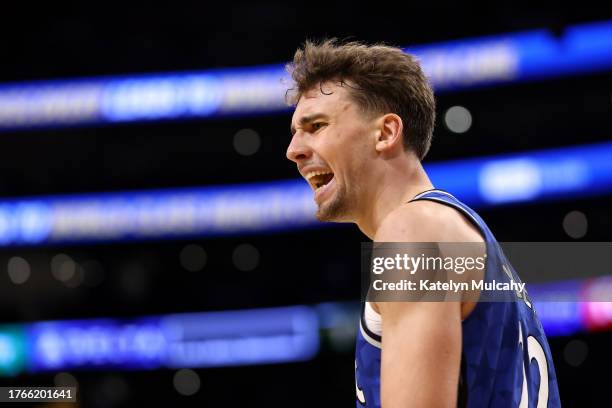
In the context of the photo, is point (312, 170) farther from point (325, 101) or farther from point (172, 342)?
point (172, 342)

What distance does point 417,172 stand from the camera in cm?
258

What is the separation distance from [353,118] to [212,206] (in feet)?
44.5

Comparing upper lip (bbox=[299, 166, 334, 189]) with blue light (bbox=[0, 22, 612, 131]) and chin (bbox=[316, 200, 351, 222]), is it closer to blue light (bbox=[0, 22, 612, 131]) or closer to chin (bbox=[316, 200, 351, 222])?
chin (bbox=[316, 200, 351, 222])

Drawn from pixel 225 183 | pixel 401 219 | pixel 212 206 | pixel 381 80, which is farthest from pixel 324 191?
pixel 225 183

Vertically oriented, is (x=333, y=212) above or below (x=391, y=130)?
below

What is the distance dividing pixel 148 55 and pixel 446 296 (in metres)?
15.3

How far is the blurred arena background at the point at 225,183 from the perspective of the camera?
49.1 ft

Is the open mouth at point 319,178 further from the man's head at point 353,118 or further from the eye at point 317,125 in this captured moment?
the eye at point 317,125

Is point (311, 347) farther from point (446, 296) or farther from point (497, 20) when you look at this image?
point (446, 296)

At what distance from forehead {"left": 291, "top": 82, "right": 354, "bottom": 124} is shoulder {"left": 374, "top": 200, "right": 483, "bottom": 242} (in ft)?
1.78

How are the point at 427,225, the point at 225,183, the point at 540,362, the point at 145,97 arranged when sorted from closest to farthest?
the point at 427,225
the point at 540,362
the point at 145,97
the point at 225,183

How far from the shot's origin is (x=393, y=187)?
2.54 m

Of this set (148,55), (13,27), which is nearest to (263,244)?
(148,55)

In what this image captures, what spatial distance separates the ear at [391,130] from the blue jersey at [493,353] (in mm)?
284
